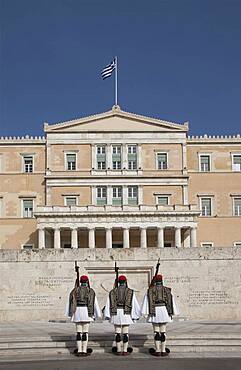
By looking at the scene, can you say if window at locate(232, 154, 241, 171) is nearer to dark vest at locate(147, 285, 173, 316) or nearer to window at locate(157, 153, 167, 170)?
window at locate(157, 153, 167, 170)

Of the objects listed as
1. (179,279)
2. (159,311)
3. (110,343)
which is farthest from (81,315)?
(179,279)

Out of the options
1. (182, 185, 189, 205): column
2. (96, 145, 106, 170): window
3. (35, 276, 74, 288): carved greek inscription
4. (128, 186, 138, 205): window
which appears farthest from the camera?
(96, 145, 106, 170): window

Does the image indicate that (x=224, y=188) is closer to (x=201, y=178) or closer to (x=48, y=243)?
(x=201, y=178)

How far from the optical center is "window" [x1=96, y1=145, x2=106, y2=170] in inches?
2110

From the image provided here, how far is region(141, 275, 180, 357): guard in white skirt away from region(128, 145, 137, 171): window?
132 ft

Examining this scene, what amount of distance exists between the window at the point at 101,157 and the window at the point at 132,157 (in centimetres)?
238

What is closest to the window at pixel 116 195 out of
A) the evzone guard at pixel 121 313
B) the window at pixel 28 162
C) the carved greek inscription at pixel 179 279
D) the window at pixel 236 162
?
the window at pixel 28 162

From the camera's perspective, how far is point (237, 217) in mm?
52969

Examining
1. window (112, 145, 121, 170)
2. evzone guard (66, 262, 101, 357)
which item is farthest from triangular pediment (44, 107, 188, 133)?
evzone guard (66, 262, 101, 357)

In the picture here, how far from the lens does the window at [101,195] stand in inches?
2064

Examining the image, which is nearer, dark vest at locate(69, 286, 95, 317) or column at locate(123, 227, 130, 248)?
dark vest at locate(69, 286, 95, 317)

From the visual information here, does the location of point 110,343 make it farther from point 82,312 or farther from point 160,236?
point 160,236

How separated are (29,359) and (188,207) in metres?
37.0

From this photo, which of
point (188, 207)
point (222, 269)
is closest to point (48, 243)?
point (188, 207)
